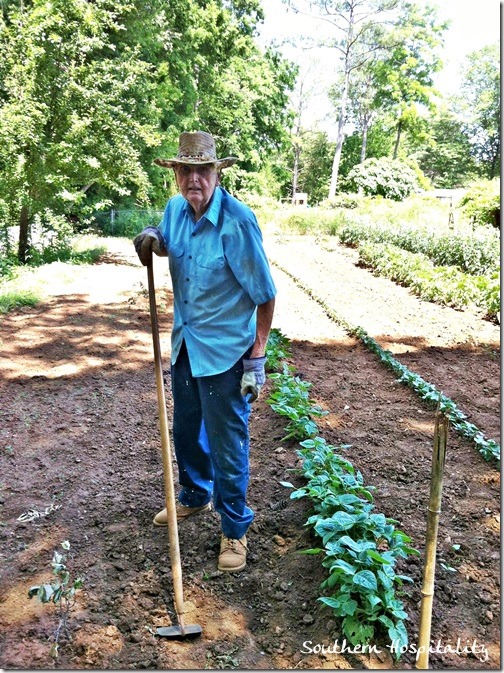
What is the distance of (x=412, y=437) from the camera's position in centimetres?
436

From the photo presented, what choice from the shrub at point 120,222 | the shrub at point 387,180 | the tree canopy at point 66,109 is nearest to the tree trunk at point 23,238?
the tree canopy at point 66,109

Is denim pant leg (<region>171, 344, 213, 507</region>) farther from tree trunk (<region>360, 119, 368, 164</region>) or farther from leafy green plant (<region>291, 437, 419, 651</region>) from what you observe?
tree trunk (<region>360, 119, 368, 164</region>)

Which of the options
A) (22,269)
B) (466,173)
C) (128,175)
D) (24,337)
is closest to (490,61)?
(466,173)

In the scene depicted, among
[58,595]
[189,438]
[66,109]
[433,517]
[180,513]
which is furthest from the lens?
[66,109]

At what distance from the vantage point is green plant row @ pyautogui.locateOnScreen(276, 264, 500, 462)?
404 centimetres

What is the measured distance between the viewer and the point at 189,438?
2914 millimetres

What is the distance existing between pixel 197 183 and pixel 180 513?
5.80 ft

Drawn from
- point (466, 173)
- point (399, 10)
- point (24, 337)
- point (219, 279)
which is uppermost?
point (399, 10)

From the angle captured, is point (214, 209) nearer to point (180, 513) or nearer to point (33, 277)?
point (180, 513)

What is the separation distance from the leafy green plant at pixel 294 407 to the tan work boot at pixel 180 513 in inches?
35.9

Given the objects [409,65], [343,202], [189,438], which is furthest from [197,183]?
[409,65]

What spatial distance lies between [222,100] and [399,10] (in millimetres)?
13326

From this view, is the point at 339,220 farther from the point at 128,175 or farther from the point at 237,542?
the point at 237,542

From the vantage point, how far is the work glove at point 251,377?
8.45 ft
